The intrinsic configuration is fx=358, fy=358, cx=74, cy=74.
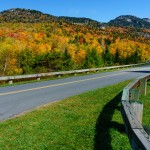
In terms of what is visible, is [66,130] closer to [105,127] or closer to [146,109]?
[105,127]

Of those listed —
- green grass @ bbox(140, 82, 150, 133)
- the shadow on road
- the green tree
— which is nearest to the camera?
the shadow on road

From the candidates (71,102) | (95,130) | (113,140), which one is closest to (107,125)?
(95,130)

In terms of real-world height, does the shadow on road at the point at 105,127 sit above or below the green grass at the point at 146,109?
above

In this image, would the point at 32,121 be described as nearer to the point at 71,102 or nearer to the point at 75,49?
the point at 71,102

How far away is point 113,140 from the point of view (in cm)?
715

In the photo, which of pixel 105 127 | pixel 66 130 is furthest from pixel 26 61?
pixel 66 130

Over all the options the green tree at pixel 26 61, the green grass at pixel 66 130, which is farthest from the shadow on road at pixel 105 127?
the green tree at pixel 26 61

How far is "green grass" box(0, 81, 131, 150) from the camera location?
6.82 m

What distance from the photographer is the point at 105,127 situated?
8.28 meters

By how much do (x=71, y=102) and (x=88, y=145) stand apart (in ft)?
19.1

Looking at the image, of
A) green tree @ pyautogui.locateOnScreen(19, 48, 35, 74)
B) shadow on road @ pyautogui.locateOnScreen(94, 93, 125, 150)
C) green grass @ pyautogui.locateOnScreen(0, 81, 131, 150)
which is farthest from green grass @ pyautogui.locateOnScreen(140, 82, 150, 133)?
green tree @ pyautogui.locateOnScreen(19, 48, 35, 74)

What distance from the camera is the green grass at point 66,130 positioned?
22.4 ft

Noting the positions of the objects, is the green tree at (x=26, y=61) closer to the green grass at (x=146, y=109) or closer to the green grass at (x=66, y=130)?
the green grass at (x=146, y=109)

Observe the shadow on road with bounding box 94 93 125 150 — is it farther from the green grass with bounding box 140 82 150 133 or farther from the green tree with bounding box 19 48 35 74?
the green tree with bounding box 19 48 35 74
